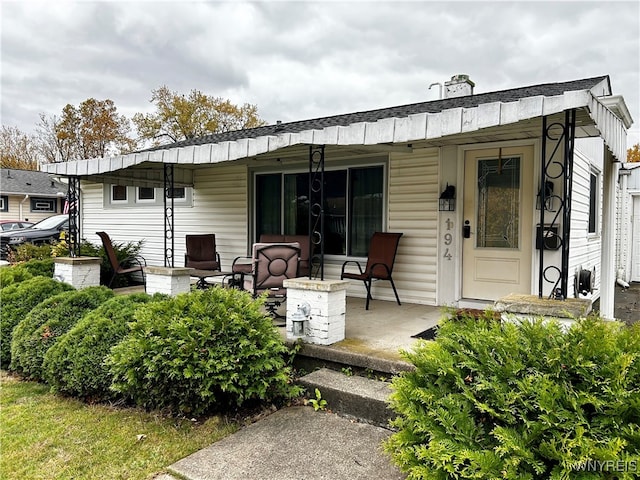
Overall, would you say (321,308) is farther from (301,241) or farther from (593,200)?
(593,200)

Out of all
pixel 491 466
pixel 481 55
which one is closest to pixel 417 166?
pixel 491 466

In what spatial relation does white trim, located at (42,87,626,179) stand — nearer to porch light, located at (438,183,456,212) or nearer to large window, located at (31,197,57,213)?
porch light, located at (438,183,456,212)

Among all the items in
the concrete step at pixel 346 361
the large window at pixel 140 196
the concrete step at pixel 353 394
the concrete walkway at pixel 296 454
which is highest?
the large window at pixel 140 196

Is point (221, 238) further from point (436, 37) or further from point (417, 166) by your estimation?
point (436, 37)

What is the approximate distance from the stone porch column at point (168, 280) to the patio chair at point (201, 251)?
1.84 meters

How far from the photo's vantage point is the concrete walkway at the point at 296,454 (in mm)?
2365

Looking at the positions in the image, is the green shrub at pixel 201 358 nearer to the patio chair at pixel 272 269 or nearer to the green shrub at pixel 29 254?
the patio chair at pixel 272 269

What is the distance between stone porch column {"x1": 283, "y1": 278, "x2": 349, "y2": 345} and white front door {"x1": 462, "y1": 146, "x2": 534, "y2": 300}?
7.58ft

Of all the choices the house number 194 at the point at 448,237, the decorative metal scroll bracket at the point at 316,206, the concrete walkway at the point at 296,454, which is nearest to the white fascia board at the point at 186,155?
the decorative metal scroll bracket at the point at 316,206

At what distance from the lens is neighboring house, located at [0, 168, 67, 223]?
22547mm

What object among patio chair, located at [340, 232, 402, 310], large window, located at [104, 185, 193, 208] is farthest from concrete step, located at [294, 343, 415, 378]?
large window, located at [104, 185, 193, 208]

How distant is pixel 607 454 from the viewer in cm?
154

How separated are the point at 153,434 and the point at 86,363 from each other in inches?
36.6

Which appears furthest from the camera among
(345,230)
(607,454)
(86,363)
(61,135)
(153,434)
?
(61,135)
